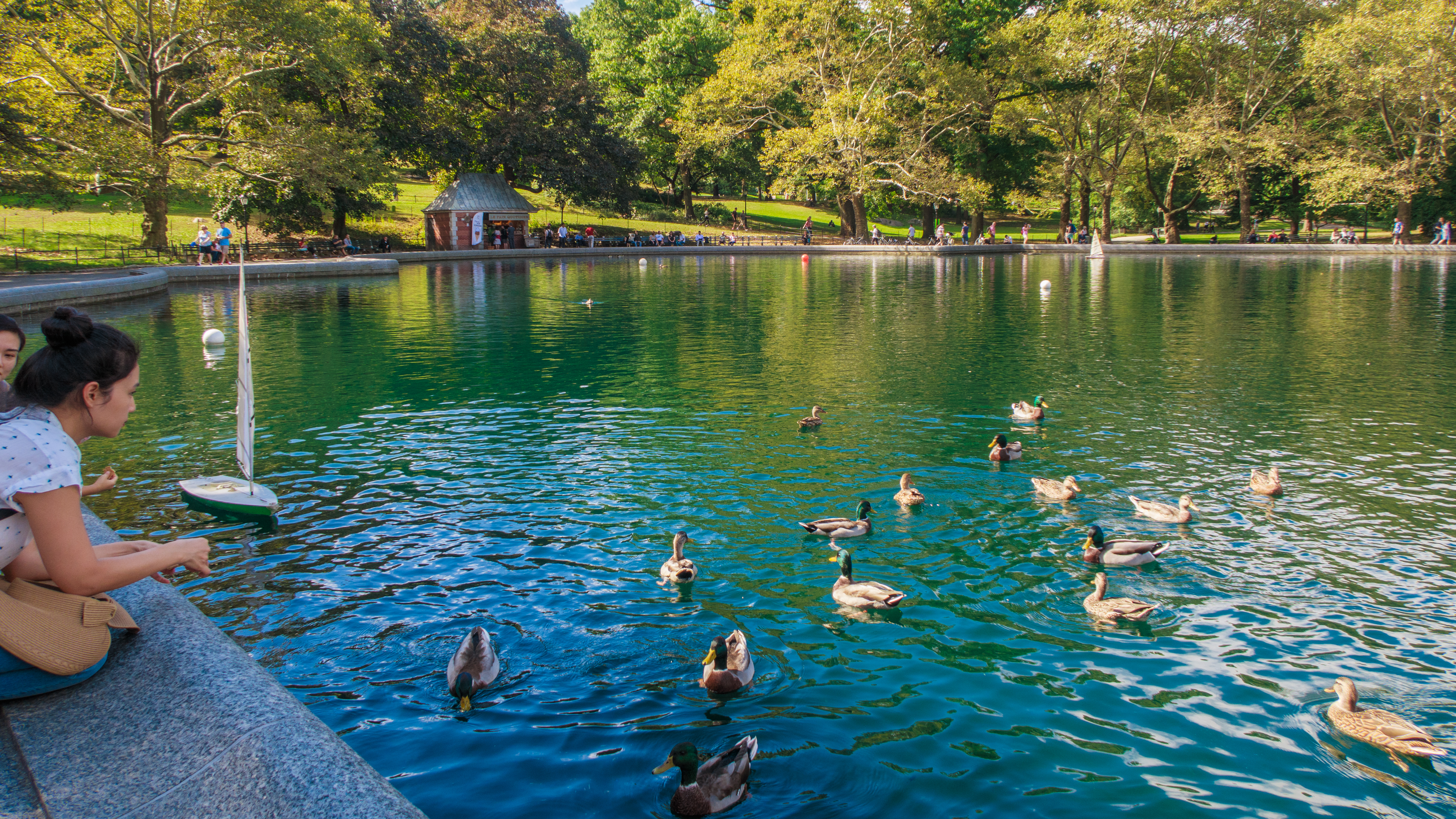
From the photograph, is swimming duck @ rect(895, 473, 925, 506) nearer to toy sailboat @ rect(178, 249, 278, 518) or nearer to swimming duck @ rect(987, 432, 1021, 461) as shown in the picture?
swimming duck @ rect(987, 432, 1021, 461)

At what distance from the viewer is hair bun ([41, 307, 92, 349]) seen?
167 inches

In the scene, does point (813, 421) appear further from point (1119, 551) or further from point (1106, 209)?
point (1106, 209)

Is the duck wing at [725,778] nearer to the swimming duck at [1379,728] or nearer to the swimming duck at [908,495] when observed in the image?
the swimming duck at [1379,728]

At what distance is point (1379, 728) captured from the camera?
638 cm

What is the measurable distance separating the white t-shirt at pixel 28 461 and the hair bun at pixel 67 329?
0.32 m

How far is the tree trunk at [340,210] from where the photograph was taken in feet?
180

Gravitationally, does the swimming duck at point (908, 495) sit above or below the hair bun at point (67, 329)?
below

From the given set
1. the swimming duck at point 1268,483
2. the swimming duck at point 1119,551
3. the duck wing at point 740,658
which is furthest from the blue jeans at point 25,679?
the swimming duck at point 1268,483

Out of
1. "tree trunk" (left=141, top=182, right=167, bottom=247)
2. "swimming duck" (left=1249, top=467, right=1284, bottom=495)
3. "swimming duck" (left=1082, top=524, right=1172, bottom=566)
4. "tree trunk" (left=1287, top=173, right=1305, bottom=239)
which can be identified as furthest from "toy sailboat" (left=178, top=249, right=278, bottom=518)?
"tree trunk" (left=1287, top=173, right=1305, bottom=239)

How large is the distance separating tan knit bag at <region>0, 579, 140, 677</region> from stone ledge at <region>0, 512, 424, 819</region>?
0.20 meters

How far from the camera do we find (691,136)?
213ft

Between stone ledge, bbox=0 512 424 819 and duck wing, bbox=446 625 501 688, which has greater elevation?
stone ledge, bbox=0 512 424 819

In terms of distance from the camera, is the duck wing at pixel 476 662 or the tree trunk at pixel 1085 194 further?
the tree trunk at pixel 1085 194

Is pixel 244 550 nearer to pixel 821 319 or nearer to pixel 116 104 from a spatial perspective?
pixel 821 319
